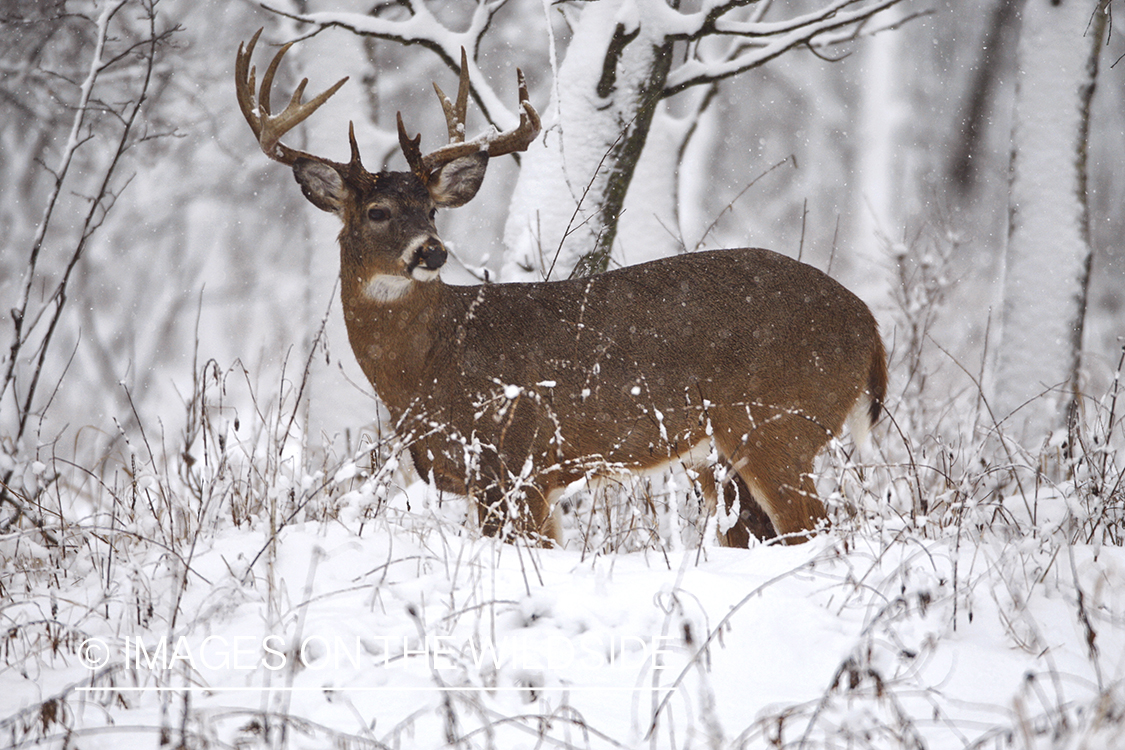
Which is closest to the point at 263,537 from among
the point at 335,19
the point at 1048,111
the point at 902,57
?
the point at 335,19

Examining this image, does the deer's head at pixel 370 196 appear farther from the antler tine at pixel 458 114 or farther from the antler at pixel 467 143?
the antler tine at pixel 458 114

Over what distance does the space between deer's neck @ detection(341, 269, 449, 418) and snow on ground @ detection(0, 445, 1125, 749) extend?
1.25 meters

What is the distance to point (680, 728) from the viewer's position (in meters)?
1.84

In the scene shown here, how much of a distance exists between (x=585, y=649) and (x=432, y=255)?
2.04m

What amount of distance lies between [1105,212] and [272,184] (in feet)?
28.1

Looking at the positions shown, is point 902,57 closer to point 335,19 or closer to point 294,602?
point 335,19

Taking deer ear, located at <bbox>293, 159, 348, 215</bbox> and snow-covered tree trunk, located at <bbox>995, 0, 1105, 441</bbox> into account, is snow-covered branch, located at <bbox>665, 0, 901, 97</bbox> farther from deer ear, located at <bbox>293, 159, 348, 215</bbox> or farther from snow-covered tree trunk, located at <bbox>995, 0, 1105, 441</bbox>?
deer ear, located at <bbox>293, 159, 348, 215</bbox>

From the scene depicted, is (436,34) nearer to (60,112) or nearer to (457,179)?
(457,179)

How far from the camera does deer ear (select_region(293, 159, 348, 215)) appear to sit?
4.04 meters

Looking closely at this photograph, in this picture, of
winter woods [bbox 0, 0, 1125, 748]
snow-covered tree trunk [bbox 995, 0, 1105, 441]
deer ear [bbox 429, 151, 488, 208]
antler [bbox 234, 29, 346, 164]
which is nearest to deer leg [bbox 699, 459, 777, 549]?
winter woods [bbox 0, 0, 1125, 748]

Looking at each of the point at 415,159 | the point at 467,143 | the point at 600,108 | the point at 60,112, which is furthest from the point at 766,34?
the point at 60,112

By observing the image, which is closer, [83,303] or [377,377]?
[377,377]

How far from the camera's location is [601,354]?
391cm

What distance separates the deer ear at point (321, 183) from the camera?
4.04m
